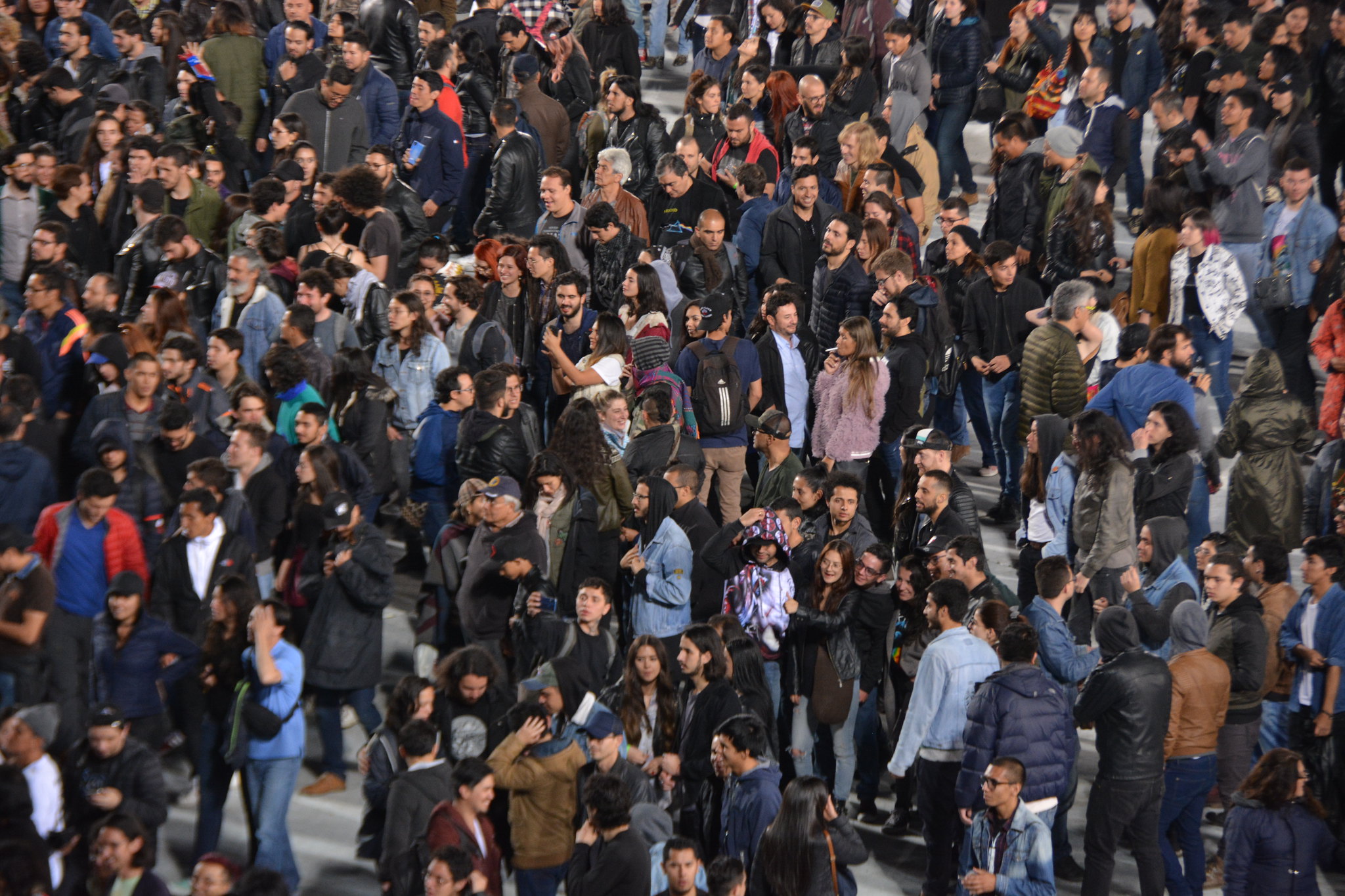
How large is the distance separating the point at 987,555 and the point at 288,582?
4.49m

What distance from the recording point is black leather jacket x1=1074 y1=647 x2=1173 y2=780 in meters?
7.61

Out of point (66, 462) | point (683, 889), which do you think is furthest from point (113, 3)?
point (683, 889)

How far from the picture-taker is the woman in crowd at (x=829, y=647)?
842cm

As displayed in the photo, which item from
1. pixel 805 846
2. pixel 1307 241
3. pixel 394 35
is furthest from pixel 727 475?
pixel 394 35

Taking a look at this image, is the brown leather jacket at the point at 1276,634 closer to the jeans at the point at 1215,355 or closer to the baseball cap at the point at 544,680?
the jeans at the point at 1215,355

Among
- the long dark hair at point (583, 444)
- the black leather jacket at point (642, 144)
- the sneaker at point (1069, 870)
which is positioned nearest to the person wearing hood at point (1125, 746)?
the sneaker at point (1069, 870)

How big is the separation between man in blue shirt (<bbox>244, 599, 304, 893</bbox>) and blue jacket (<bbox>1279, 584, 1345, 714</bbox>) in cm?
505

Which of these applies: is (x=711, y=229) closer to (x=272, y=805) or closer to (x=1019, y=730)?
(x=1019, y=730)

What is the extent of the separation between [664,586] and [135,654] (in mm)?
2705

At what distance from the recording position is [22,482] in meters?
9.31

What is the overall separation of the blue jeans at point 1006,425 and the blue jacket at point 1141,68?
441 centimetres

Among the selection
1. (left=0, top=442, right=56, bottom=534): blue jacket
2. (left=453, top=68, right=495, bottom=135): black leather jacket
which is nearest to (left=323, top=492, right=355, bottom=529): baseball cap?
(left=0, top=442, right=56, bottom=534): blue jacket

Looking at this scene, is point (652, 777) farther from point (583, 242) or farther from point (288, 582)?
point (583, 242)

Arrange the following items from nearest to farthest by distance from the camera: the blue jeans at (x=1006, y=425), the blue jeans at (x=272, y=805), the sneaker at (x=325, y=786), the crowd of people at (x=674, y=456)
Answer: the crowd of people at (x=674, y=456) → the blue jeans at (x=272, y=805) → the sneaker at (x=325, y=786) → the blue jeans at (x=1006, y=425)
